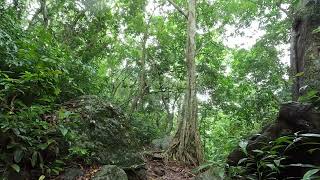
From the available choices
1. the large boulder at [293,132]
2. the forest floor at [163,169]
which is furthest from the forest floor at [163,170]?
the large boulder at [293,132]

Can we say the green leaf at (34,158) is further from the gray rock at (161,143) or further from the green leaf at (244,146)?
the gray rock at (161,143)

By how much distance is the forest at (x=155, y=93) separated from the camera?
349cm

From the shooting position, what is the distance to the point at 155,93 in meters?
12.8

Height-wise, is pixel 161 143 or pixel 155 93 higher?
pixel 155 93

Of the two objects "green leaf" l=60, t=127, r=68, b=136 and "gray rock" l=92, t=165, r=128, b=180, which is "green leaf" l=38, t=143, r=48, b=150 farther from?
"gray rock" l=92, t=165, r=128, b=180

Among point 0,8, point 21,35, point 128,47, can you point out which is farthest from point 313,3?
point 128,47

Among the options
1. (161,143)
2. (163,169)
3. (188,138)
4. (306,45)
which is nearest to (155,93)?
(161,143)

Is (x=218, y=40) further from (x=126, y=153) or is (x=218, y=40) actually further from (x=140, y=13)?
(x=126, y=153)

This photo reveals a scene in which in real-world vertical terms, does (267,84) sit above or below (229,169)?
above

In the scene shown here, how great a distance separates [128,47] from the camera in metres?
13.6

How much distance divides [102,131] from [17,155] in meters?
1.64

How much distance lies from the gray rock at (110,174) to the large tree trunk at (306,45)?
331cm

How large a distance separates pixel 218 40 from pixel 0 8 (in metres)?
8.90

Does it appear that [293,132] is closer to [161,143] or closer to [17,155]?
[17,155]
